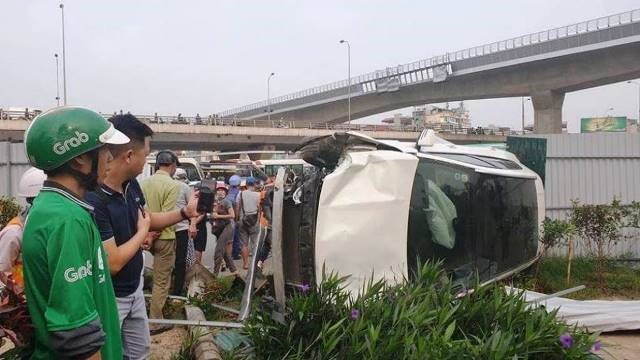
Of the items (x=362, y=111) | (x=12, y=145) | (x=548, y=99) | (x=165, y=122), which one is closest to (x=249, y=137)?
(x=165, y=122)

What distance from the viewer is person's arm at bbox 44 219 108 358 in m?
1.79

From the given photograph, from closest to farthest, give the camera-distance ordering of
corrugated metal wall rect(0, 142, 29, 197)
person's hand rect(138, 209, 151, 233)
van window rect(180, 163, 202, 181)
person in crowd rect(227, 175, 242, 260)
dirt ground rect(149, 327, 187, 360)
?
person's hand rect(138, 209, 151, 233)
dirt ground rect(149, 327, 187, 360)
corrugated metal wall rect(0, 142, 29, 197)
person in crowd rect(227, 175, 242, 260)
van window rect(180, 163, 202, 181)

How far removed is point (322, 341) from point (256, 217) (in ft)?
20.2

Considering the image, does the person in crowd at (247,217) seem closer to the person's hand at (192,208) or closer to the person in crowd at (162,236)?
the person in crowd at (162,236)

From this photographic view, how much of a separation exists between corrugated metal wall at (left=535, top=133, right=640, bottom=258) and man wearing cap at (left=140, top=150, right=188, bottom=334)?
6378 mm

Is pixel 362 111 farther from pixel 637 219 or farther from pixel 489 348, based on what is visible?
pixel 489 348

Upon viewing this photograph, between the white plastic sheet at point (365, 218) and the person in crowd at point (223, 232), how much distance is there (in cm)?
464

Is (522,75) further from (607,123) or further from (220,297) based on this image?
(607,123)

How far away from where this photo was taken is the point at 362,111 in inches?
2335

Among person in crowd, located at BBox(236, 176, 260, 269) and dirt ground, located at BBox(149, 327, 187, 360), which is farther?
person in crowd, located at BBox(236, 176, 260, 269)

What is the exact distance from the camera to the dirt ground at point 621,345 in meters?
4.75

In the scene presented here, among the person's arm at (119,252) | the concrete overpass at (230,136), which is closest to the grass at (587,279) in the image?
the person's arm at (119,252)

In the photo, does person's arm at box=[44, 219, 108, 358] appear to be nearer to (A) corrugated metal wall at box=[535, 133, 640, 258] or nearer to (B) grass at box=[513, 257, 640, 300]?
(B) grass at box=[513, 257, 640, 300]

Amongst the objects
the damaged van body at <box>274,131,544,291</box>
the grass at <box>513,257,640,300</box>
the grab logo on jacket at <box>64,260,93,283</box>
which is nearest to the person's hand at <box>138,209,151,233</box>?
the grab logo on jacket at <box>64,260,93,283</box>
